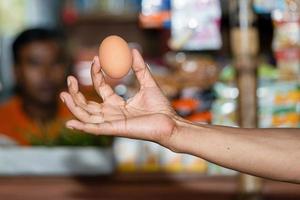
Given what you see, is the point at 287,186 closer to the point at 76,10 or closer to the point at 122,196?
the point at 122,196

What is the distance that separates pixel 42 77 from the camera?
3488mm

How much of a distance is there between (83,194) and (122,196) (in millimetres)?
115

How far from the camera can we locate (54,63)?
3.52m

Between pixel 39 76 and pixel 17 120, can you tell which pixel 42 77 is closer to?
pixel 39 76

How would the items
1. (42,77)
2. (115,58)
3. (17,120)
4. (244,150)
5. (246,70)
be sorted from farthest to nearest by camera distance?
1. (42,77)
2. (17,120)
3. (246,70)
4. (115,58)
5. (244,150)

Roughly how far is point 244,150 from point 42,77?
2.13 m

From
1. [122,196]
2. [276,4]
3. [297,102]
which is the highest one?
[276,4]

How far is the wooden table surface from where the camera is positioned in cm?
233

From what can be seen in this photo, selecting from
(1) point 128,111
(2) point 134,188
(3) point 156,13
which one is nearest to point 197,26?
(3) point 156,13

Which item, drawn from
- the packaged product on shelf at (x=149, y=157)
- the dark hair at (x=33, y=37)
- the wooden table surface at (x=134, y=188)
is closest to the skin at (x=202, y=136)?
the wooden table surface at (x=134, y=188)

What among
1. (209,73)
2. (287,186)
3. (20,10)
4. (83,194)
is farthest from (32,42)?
(20,10)

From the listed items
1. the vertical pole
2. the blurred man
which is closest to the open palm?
the vertical pole

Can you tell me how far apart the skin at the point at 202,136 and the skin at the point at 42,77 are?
6.50ft

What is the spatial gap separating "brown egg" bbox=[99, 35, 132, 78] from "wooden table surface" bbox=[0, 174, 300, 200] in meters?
0.79
